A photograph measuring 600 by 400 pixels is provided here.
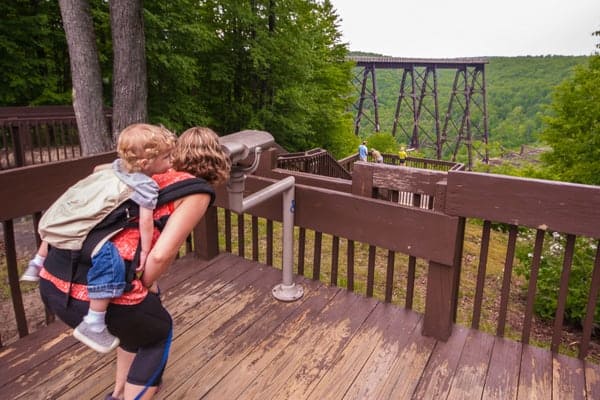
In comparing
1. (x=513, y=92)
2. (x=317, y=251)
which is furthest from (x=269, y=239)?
(x=513, y=92)

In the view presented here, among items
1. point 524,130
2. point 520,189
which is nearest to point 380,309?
point 520,189

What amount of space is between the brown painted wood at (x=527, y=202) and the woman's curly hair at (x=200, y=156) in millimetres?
1223

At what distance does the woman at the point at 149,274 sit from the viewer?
1.33 m

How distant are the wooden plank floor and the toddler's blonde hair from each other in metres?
1.13

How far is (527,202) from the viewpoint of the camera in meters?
1.94

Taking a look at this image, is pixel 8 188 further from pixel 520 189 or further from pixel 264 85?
pixel 264 85

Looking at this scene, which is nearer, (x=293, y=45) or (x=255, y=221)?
(x=255, y=221)

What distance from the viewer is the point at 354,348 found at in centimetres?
220

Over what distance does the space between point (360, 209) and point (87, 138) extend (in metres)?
5.39

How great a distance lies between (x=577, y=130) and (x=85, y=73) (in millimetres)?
10284

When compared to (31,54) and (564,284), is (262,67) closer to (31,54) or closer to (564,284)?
(31,54)

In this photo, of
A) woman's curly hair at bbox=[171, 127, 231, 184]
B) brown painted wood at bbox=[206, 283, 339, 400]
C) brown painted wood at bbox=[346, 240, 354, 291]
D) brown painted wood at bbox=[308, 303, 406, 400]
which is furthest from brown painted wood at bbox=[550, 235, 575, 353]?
woman's curly hair at bbox=[171, 127, 231, 184]

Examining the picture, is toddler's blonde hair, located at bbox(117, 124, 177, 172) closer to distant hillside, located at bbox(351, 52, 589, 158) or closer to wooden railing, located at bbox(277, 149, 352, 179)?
wooden railing, located at bbox(277, 149, 352, 179)

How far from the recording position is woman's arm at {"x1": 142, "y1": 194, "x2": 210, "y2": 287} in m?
1.33
